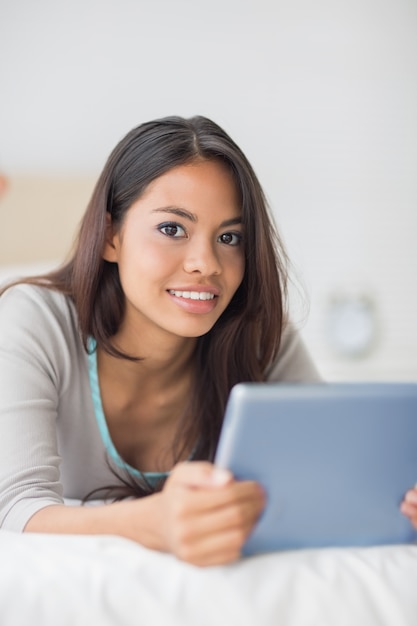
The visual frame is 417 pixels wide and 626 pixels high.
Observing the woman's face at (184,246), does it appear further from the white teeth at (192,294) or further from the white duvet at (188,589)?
the white duvet at (188,589)

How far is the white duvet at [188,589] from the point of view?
0.64 metres

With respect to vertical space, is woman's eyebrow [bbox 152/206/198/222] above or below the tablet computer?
above

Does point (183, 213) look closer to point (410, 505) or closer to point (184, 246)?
point (184, 246)

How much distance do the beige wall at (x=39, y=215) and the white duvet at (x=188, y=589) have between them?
188cm

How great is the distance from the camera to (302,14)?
9.59ft

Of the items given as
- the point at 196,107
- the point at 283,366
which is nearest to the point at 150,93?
the point at 196,107

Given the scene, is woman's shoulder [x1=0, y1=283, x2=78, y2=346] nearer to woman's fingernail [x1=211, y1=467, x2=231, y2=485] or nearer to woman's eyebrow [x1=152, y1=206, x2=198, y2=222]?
woman's eyebrow [x1=152, y1=206, x2=198, y2=222]

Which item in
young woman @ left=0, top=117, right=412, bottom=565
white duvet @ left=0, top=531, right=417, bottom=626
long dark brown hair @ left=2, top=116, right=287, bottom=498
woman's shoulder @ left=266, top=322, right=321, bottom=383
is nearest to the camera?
white duvet @ left=0, top=531, right=417, bottom=626

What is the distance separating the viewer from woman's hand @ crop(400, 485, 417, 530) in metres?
0.82

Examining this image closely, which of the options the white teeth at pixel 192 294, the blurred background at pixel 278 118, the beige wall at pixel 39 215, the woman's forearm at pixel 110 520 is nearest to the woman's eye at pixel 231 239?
the white teeth at pixel 192 294

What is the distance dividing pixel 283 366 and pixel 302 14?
186 cm

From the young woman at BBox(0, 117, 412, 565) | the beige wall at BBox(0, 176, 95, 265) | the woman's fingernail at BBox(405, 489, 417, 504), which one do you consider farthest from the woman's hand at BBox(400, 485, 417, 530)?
the beige wall at BBox(0, 176, 95, 265)

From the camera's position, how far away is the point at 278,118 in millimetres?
2953

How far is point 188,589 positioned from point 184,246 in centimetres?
69
